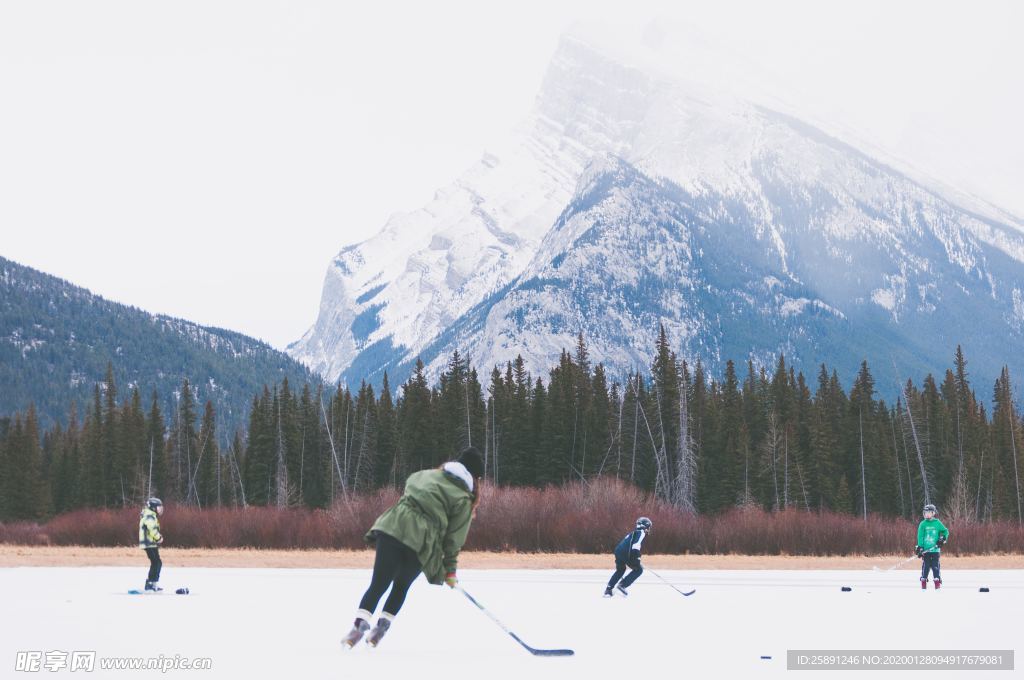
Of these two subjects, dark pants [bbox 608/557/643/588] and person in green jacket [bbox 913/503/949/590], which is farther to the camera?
person in green jacket [bbox 913/503/949/590]

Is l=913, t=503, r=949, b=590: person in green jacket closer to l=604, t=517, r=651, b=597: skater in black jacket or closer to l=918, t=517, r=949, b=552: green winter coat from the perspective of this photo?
l=918, t=517, r=949, b=552: green winter coat

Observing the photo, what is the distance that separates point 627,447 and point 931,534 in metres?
70.8

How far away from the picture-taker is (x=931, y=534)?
930 inches

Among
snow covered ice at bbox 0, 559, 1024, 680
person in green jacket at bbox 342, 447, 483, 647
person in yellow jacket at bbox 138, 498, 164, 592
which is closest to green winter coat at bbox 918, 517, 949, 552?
snow covered ice at bbox 0, 559, 1024, 680

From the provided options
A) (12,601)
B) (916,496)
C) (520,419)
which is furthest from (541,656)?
(916,496)

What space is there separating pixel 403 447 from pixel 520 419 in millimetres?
10687

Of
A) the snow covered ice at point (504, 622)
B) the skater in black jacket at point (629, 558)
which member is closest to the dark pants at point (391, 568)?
the snow covered ice at point (504, 622)

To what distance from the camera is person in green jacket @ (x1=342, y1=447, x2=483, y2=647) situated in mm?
11281

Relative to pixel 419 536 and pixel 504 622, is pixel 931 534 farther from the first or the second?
pixel 419 536

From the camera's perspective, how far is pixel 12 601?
17.0 meters

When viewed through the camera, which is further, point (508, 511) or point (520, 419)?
point (520, 419)

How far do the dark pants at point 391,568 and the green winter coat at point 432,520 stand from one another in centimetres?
11

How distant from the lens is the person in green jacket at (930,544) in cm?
2319

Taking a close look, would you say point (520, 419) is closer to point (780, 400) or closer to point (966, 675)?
point (780, 400)
